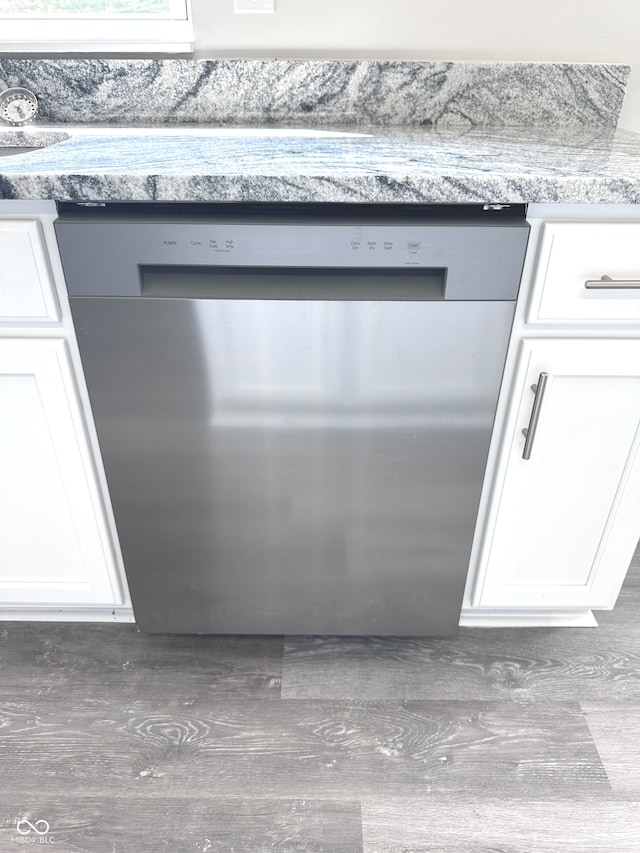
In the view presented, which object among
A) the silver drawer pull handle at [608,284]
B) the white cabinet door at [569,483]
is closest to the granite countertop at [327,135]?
the silver drawer pull handle at [608,284]

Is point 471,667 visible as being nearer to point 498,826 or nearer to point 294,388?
point 498,826

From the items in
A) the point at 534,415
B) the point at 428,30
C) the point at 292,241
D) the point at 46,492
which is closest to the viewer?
the point at 292,241

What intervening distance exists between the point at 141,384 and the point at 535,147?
764 mm

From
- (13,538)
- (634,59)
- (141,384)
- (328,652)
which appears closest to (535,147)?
(634,59)

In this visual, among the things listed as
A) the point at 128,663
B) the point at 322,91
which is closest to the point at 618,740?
the point at 128,663

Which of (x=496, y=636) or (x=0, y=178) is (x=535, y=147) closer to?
(x=0, y=178)

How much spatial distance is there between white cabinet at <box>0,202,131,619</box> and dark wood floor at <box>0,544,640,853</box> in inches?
6.3

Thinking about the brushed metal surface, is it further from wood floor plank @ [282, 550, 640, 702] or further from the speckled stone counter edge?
the speckled stone counter edge

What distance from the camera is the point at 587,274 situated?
88cm

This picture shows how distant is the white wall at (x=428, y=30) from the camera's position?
1232mm

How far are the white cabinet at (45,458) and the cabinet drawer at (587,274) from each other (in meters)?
0.70

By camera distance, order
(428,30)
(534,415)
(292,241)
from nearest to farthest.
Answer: (292,241), (534,415), (428,30)

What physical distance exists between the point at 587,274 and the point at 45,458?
2.99 ft

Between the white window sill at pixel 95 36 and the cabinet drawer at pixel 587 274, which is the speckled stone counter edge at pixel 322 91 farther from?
the cabinet drawer at pixel 587 274
